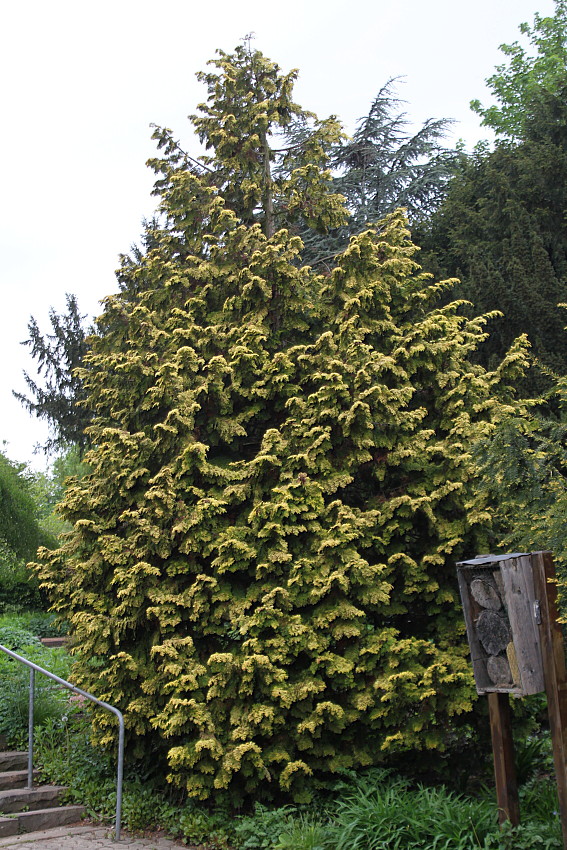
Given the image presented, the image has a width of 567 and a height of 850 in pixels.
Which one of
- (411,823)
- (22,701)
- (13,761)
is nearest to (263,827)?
(411,823)

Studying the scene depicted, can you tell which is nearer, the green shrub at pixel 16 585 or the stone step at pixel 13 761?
the stone step at pixel 13 761

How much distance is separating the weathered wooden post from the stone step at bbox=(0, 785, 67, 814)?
3.91 meters

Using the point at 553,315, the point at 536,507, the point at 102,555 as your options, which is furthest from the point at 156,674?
the point at 553,315

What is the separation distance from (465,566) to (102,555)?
10.8 feet

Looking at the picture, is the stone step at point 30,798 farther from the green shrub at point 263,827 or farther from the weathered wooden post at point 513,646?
the weathered wooden post at point 513,646

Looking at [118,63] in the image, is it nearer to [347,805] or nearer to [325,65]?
[325,65]

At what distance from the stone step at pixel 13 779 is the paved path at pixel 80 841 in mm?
843

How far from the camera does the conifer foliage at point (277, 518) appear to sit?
236 inches

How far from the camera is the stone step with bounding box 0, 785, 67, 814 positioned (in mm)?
6414

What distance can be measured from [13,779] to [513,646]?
189 inches

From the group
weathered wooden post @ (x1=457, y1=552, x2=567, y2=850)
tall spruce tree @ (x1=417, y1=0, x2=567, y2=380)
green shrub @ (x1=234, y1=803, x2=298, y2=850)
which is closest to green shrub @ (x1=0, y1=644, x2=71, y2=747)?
green shrub @ (x1=234, y1=803, x2=298, y2=850)

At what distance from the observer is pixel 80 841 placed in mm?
5871

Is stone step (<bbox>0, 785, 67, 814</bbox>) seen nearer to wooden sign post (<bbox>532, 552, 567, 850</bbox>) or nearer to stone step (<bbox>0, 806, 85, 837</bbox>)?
stone step (<bbox>0, 806, 85, 837</bbox>)

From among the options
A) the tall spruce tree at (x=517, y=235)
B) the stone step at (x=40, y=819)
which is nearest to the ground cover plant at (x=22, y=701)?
the stone step at (x=40, y=819)
